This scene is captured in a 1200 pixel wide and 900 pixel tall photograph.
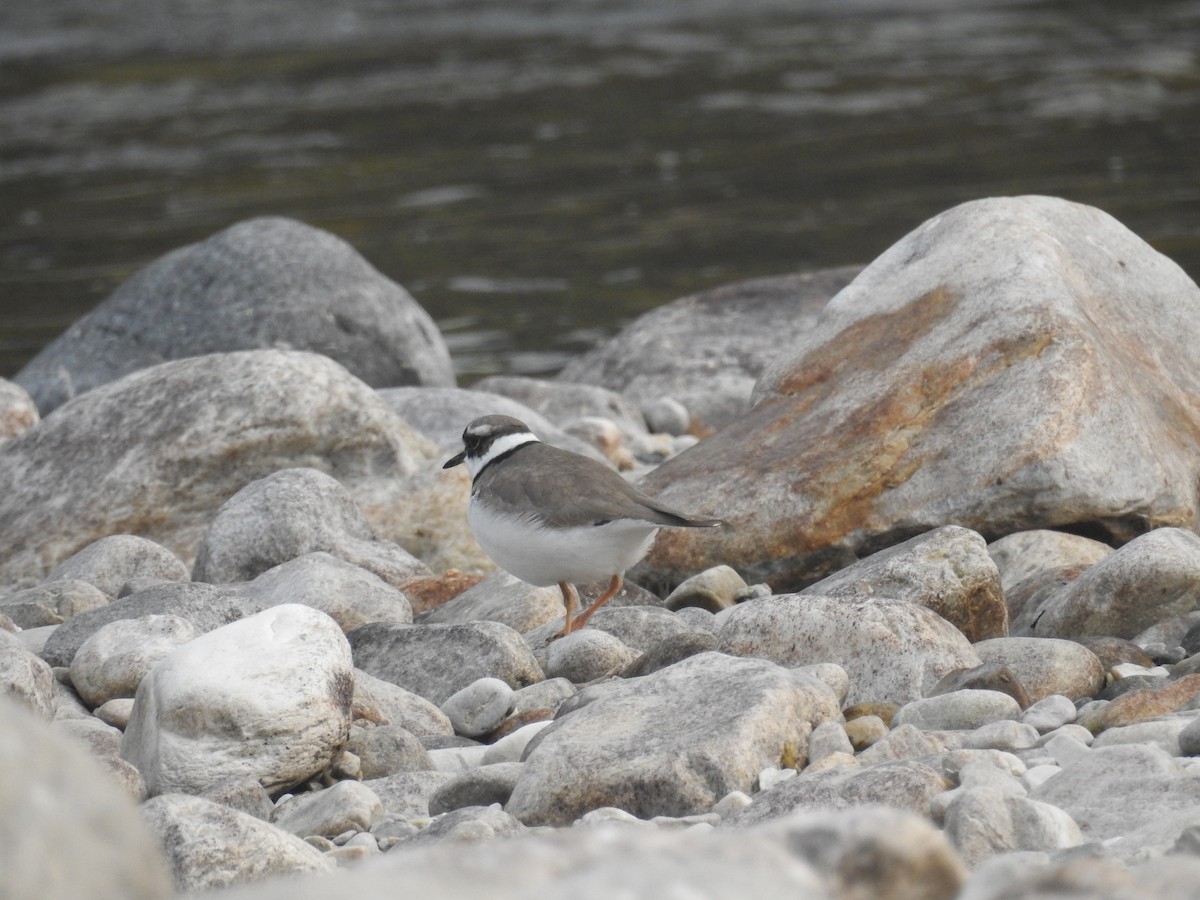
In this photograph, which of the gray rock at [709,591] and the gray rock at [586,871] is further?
the gray rock at [709,591]

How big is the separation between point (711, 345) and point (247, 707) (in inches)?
339

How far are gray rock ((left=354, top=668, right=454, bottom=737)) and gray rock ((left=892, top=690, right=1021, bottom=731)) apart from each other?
1.55m

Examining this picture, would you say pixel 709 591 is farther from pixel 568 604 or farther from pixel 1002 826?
pixel 1002 826

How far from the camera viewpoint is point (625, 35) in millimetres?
28797

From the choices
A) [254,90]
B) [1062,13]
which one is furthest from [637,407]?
[1062,13]

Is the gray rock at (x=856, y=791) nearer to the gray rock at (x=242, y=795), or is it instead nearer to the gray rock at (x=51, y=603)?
the gray rock at (x=242, y=795)

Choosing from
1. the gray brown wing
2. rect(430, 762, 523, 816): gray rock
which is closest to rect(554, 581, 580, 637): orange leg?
the gray brown wing

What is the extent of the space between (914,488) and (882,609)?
157cm

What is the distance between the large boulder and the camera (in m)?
6.60

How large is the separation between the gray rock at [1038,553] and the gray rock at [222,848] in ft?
11.4

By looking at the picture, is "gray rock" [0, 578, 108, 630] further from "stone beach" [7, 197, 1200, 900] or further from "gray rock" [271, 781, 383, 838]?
"gray rock" [271, 781, 383, 838]

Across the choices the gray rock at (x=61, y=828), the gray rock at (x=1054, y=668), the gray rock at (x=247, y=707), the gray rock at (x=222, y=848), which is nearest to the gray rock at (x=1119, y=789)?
the gray rock at (x=1054, y=668)

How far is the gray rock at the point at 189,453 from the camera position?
828 cm

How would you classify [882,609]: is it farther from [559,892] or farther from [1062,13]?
[1062,13]
